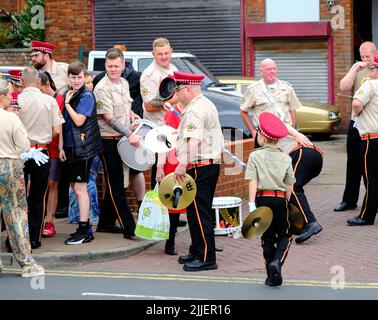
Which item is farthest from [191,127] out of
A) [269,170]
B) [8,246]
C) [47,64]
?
[47,64]

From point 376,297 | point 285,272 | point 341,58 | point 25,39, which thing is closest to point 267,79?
point 285,272

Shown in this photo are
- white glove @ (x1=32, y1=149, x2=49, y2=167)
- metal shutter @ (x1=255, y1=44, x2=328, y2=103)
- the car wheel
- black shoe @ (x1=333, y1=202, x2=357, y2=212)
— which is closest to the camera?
white glove @ (x1=32, y1=149, x2=49, y2=167)

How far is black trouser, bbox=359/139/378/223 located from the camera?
40.6ft

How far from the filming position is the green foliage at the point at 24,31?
27.0m

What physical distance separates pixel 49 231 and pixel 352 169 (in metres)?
4.12

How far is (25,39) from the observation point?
1073 inches

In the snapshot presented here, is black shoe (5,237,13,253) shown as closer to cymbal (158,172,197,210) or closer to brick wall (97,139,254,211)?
cymbal (158,172,197,210)

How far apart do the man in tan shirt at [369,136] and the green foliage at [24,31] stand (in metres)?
15.9

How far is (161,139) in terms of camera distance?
11.0 metres

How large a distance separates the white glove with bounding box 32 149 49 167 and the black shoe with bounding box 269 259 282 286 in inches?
116

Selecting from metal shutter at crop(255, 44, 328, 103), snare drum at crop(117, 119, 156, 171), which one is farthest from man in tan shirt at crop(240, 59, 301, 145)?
metal shutter at crop(255, 44, 328, 103)

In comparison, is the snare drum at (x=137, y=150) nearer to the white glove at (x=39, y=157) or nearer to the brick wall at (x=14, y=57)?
the white glove at (x=39, y=157)

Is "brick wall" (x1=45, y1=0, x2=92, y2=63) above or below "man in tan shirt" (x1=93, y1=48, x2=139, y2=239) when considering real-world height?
above

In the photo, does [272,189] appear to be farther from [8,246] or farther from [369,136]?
[369,136]
